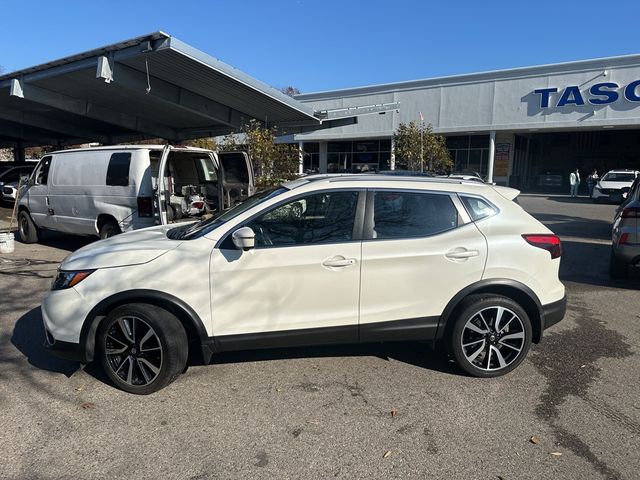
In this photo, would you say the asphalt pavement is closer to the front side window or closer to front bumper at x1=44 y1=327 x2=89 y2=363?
front bumper at x1=44 y1=327 x2=89 y2=363

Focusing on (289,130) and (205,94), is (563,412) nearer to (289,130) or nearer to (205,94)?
(205,94)

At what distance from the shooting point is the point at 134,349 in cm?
375

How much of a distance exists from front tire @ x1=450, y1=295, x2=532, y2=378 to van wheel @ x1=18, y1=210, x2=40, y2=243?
9.94 metres

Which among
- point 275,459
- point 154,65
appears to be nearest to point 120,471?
point 275,459

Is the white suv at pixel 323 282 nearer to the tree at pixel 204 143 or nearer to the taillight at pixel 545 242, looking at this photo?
the taillight at pixel 545 242

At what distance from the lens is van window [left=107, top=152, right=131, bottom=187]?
830cm

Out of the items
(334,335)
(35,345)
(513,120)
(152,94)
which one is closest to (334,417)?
(334,335)

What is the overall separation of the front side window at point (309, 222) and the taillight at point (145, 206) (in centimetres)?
486

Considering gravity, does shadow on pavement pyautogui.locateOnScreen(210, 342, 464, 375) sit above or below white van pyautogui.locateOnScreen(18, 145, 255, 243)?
below

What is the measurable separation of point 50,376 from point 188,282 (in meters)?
1.55

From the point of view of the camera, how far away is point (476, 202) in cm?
412

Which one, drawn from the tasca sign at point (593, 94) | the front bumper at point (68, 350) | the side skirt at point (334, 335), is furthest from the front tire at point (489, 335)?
the tasca sign at point (593, 94)

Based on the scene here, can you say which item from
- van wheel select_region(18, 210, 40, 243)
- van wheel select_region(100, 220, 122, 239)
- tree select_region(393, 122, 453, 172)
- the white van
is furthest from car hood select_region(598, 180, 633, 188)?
van wheel select_region(18, 210, 40, 243)

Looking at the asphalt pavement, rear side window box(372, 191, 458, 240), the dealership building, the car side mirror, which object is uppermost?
the dealership building
